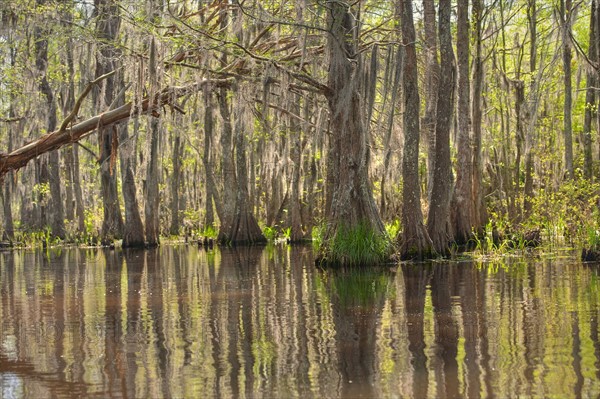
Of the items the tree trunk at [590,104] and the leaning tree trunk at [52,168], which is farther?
the leaning tree trunk at [52,168]

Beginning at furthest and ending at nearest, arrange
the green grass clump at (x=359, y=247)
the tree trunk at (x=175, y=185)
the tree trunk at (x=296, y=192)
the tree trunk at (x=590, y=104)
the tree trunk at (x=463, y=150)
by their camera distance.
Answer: the tree trunk at (x=175, y=185) < the tree trunk at (x=296, y=192) < the tree trunk at (x=590, y=104) < the tree trunk at (x=463, y=150) < the green grass clump at (x=359, y=247)

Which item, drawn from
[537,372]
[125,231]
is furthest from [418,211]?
[125,231]

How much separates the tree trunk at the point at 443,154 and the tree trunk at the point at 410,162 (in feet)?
1.88

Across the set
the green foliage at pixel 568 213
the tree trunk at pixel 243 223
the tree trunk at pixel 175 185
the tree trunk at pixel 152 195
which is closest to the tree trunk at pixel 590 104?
the green foliage at pixel 568 213

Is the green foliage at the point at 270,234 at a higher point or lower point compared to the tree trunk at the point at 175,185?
lower

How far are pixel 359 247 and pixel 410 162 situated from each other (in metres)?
2.30

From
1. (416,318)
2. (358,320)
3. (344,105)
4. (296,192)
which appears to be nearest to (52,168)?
(296,192)

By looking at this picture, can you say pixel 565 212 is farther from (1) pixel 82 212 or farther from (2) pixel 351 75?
(1) pixel 82 212

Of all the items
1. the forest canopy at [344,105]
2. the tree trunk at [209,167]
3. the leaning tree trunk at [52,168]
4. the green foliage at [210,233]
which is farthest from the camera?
the leaning tree trunk at [52,168]

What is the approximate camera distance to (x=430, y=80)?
19.5 meters

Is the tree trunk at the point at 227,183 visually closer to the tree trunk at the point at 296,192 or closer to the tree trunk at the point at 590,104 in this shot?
the tree trunk at the point at 296,192

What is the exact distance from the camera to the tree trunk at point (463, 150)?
21.1m

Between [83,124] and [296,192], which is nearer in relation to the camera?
[83,124]

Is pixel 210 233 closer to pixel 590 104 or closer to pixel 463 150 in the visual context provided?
pixel 463 150
